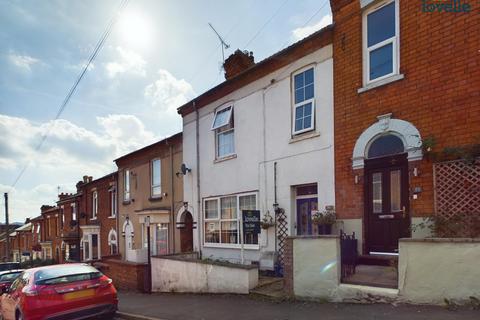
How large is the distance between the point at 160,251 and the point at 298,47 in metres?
11.7

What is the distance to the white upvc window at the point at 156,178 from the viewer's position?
719 inches

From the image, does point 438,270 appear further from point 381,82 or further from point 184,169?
point 184,169

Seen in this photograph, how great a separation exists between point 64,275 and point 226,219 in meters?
6.42

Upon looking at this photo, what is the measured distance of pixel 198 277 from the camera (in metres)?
10.8

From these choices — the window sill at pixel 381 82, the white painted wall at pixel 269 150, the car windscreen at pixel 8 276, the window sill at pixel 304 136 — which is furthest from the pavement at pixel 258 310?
the car windscreen at pixel 8 276

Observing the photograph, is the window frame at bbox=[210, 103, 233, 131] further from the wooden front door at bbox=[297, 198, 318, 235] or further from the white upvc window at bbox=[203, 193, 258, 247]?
the wooden front door at bbox=[297, 198, 318, 235]

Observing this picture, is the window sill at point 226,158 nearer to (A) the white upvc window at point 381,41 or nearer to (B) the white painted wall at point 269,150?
(B) the white painted wall at point 269,150

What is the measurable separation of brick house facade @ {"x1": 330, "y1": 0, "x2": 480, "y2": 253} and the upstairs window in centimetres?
1077

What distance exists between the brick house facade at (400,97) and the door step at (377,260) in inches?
7.8

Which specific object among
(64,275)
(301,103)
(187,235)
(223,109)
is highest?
(223,109)

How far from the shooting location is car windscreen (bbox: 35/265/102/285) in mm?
7727

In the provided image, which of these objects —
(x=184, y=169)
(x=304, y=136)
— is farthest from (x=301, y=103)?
(x=184, y=169)

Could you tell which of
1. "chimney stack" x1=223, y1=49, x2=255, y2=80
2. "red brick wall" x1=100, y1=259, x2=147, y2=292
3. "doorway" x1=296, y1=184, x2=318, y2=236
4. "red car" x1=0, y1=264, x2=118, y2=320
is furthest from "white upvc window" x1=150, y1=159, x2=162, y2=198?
"red car" x1=0, y1=264, x2=118, y2=320

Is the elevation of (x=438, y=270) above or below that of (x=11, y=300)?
above
